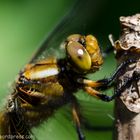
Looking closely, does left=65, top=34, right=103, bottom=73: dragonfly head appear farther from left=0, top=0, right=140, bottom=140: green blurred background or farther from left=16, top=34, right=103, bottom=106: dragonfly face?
left=0, top=0, right=140, bottom=140: green blurred background

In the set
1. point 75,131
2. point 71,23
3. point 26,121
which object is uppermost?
Answer: point 71,23

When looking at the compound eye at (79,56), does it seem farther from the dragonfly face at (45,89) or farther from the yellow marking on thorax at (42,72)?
the yellow marking on thorax at (42,72)

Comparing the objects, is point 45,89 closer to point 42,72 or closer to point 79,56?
point 42,72

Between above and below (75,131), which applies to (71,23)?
above

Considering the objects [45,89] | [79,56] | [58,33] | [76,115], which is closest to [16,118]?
[45,89]

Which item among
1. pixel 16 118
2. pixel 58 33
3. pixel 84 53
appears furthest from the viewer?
pixel 58 33

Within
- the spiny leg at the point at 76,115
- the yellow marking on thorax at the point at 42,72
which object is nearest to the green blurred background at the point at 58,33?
the spiny leg at the point at 76,115

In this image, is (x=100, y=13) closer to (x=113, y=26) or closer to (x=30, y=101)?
(x=113, y=26)

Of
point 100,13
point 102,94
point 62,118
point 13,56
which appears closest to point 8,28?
point 13,56
